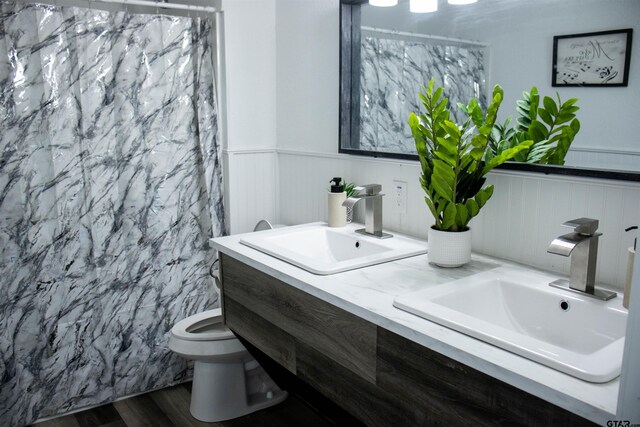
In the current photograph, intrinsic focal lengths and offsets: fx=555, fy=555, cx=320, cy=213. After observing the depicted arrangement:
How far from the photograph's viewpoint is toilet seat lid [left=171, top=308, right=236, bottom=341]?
2.38m

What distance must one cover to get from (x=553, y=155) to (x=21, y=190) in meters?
2.01

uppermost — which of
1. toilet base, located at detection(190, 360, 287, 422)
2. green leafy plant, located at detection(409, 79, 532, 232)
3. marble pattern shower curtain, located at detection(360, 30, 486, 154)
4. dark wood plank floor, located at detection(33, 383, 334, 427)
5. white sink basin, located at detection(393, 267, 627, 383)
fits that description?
marble pattern shower curtain, located at detection(360, 30, 486, 154)

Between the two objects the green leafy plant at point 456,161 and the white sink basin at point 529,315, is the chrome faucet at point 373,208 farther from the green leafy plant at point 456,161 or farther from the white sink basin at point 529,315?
the white sink basin at point 529,315

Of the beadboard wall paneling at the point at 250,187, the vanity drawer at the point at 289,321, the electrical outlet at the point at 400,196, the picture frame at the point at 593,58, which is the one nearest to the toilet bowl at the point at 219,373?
the vanity drawer at the point at 289,321

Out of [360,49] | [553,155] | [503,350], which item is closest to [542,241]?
[553,155]

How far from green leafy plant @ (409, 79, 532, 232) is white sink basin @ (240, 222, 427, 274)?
0.75 ft

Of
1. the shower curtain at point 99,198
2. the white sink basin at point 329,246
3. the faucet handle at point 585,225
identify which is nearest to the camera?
the faucet handle at point 585,225

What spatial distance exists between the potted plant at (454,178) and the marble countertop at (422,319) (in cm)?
8

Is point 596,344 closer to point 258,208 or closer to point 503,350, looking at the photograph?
point 503,350

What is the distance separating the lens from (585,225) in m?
1.40

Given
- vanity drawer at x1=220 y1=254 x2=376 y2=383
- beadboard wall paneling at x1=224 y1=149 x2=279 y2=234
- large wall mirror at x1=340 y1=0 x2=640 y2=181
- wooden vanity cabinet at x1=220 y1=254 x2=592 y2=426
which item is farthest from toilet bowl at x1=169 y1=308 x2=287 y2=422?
large wall mirror at x1=340 y1=0 x2=640 y2=181

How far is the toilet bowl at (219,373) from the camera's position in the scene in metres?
2.37

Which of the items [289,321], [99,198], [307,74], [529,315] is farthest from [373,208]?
[99,198]

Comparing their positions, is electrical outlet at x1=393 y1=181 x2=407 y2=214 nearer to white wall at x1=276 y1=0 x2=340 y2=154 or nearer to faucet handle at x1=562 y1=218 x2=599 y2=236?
white wall at x1=276 y1=0 x2=340 y2=154
